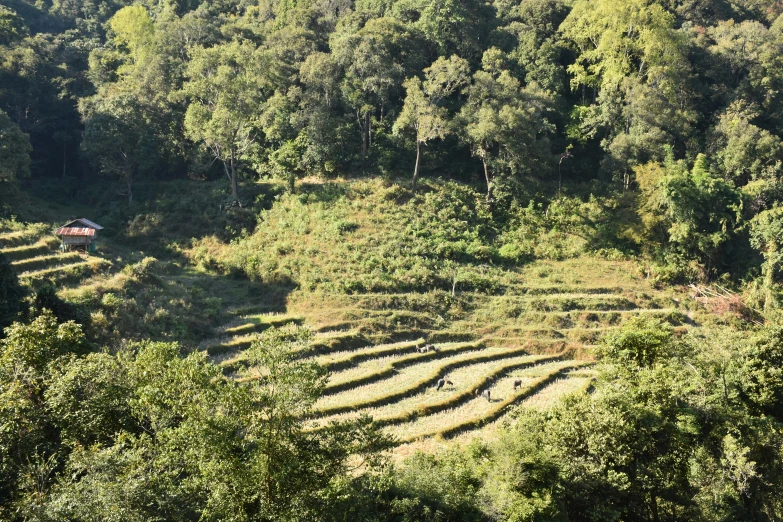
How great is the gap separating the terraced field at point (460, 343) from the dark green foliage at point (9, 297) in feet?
26.8

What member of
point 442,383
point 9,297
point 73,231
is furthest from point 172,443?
point 73,231

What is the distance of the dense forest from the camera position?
14.0 meters

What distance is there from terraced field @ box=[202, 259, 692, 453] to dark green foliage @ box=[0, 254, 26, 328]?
321 inches

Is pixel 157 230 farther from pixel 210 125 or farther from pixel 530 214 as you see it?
pixel 530 214

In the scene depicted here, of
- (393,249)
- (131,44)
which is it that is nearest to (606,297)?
(393,249)

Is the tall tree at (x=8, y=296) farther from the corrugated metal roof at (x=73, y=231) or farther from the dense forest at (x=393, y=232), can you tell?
the corrugated metal roof at (x=73, y=231)

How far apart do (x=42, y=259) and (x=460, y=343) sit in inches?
1028

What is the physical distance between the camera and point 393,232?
40656 mm

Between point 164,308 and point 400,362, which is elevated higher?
point 164,308

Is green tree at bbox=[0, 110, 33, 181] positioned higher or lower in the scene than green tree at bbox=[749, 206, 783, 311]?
higher

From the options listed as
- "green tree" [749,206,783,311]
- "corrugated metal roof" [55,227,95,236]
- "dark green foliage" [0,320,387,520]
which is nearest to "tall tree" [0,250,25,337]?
"dark green foliage" [0,320,387,520]

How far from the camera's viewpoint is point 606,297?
36.4 m

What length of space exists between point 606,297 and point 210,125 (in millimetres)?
31586

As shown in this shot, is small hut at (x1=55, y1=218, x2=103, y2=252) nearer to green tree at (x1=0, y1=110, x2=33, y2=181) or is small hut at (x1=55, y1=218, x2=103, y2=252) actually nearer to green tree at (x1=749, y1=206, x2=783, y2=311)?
green tree at (x1=0, y1=110, x2=33, y2=181)
